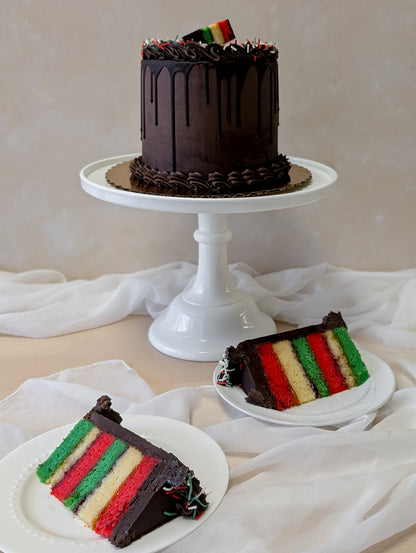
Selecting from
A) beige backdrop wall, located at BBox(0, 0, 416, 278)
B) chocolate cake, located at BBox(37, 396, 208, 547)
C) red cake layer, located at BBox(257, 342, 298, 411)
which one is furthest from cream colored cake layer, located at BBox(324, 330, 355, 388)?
beige backdrop wall, located at BBox(0, 0, 416, 278)

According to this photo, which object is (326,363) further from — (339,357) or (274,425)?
(274,425)

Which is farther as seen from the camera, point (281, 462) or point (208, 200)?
point (208, 200)

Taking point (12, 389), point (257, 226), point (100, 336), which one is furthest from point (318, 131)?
point (12, 389)

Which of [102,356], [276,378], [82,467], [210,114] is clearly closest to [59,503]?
[82,467]

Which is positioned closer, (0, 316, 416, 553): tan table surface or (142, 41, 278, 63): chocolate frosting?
(142, 41, 278, 63): chocolate frosting

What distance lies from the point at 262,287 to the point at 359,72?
617 mm

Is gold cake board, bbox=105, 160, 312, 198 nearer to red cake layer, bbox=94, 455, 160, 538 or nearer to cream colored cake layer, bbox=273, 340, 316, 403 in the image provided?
cream colored cake layer, bbox=273, 340, 316, 403

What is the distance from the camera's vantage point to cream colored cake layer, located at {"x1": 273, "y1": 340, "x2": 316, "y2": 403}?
141cm

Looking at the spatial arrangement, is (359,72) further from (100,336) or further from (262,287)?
(100,336)

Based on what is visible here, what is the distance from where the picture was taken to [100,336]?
1785 millimetres

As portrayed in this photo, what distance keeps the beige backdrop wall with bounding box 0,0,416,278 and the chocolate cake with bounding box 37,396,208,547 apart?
3.21 ft

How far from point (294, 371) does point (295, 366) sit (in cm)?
1

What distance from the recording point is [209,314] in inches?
65.4

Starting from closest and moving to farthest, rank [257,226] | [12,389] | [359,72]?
[12,389], [359,72], [257,226]
